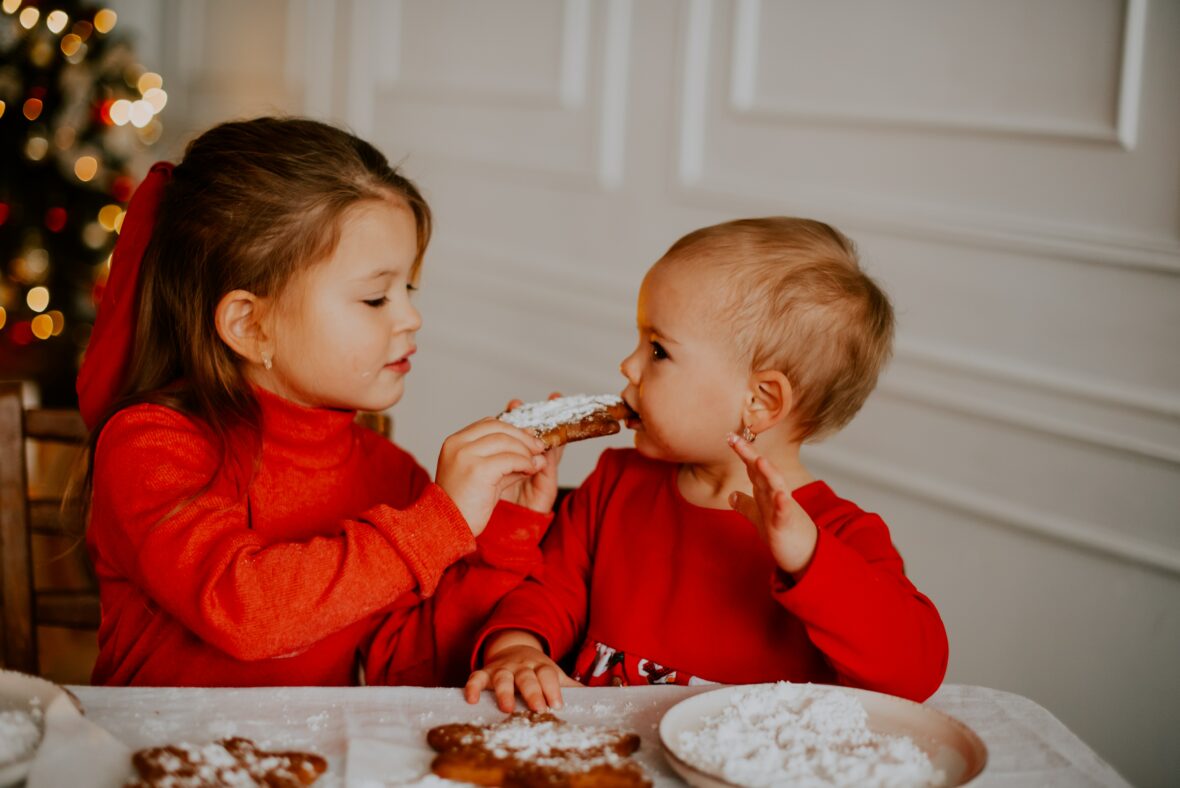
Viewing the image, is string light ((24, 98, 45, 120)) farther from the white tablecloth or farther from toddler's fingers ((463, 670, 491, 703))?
toddler's fingers ((463, 670, 491, 703))

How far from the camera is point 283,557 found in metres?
1.41

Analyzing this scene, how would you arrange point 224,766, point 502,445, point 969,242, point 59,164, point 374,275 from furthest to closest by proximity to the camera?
point 59,164 < point 969,242 < point 374,275 < point 502,445 < point 224,766

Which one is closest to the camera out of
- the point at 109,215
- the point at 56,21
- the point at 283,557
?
the point at 283,557

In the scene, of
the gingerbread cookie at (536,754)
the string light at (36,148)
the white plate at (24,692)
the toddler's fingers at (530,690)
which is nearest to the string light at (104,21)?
the string light at (36,148)

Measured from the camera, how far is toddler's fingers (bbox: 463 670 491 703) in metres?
1.29

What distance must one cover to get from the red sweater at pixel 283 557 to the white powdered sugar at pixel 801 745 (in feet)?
1.48

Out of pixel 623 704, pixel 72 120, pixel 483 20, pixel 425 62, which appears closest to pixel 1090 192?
pixel 623 704

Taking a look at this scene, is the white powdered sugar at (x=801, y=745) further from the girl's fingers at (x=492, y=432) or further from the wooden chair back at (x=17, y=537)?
the wooden chair back at (x=17, y=537)

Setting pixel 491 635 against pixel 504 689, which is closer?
pixel 504 689

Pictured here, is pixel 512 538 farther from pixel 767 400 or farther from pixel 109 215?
pixel 109 215

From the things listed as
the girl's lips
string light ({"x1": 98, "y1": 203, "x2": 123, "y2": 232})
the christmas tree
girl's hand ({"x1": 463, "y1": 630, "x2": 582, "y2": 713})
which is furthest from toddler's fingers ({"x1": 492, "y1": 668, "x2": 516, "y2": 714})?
string light ({"x1": 98, "y1": 203, "x2": 123, "y2": 232})

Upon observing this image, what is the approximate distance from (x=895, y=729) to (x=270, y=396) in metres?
1.00

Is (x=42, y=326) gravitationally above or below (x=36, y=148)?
below

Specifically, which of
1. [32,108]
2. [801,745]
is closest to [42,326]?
[32,108]
